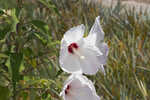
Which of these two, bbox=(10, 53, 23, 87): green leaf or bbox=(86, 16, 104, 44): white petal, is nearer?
bbox=(86, 16, 104, 44): white petal

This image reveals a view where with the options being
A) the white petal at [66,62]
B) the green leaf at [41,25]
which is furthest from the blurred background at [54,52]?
the white petal at [66,62]

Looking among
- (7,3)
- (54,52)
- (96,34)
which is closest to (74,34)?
(96,34)

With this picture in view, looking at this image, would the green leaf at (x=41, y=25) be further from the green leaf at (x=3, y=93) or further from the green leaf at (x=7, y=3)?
the green leaf at (x=3, y=93)

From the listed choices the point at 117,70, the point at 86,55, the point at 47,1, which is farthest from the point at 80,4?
the point at 86,55

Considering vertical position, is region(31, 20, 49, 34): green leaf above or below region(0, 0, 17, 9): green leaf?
below

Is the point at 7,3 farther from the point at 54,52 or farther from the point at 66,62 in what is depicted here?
the point at 66,62

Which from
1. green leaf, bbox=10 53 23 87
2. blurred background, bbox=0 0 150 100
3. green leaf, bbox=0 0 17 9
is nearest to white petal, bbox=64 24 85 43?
blurred background, bbox=0 0 150 100

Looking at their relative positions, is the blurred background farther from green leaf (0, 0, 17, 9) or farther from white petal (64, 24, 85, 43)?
white petal (64, 24, 85, 43)
